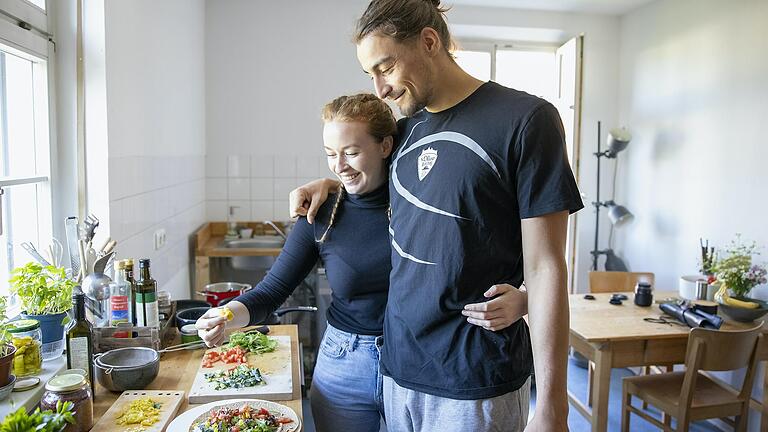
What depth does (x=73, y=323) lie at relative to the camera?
140 cm

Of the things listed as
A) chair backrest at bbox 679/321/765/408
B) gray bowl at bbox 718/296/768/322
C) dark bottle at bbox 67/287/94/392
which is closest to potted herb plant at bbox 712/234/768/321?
gray bowl at bbox 718/296/768/322

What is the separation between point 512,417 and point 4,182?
1542 millimetres

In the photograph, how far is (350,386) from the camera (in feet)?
4.80

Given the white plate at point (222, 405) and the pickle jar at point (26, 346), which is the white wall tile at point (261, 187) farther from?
the white plate at point (222, 405)

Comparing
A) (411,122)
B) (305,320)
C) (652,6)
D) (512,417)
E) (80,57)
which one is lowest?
(305,320)

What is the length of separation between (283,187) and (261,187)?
6.2 inches

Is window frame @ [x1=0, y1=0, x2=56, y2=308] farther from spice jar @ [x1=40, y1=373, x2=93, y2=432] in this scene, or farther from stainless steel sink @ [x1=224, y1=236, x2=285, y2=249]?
stainless steel sink @ [x1=224, y1=236, x2=285, y2=249]

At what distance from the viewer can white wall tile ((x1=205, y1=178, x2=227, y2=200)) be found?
4.25m

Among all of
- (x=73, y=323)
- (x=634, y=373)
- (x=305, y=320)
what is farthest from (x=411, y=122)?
(x=634, y=373)

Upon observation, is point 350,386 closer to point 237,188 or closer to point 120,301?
point 120,301

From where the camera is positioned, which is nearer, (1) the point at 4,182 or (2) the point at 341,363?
(2) the point at 341,363

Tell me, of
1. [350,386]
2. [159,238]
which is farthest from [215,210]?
[350,386]

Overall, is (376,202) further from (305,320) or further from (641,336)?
(305,320)

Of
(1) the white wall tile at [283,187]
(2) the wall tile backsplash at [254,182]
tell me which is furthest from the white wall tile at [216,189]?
(1) the white wall tile at [283,187]
